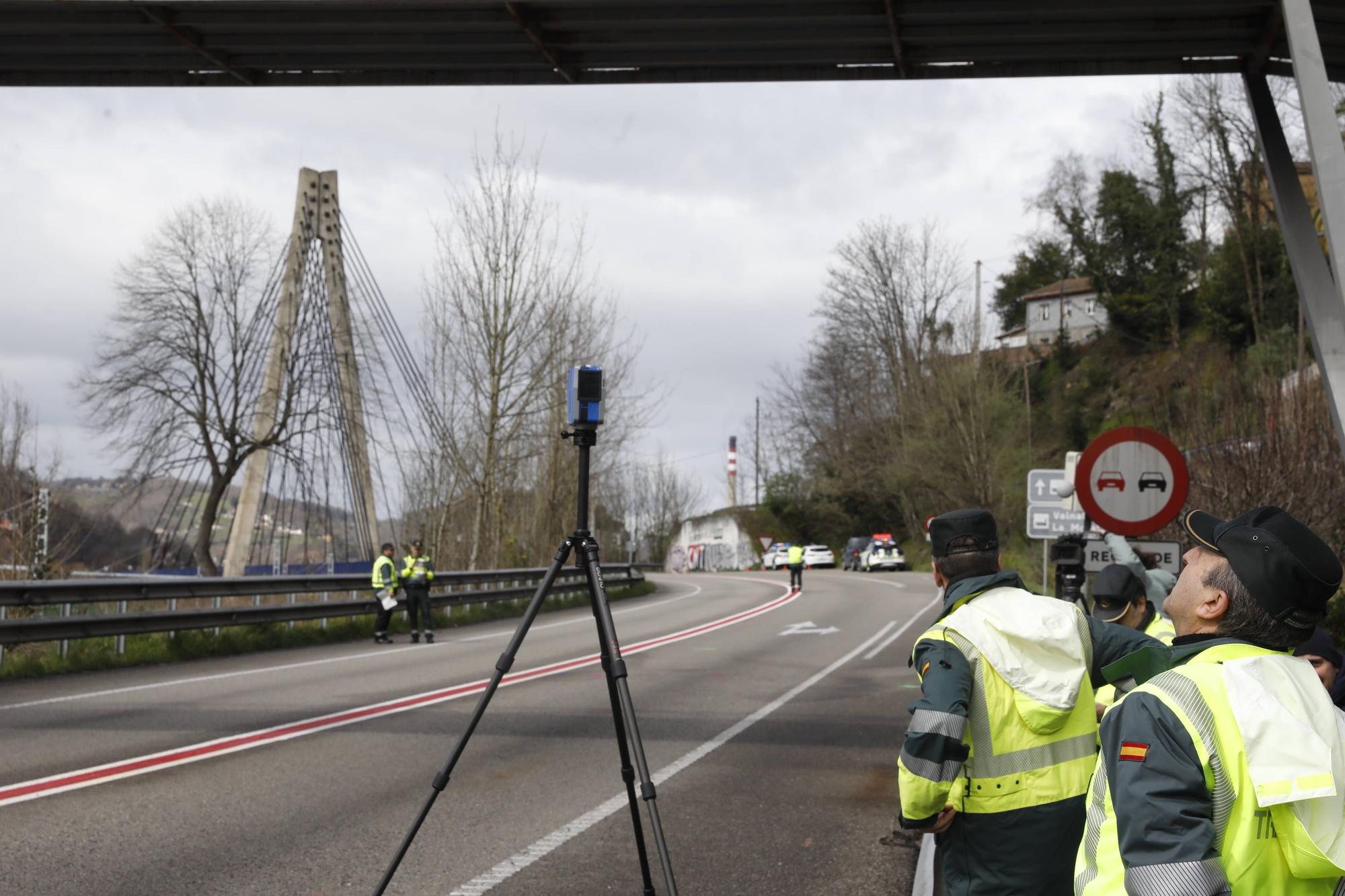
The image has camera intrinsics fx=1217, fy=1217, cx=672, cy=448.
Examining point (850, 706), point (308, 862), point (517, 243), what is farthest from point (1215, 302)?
point (308, 862)

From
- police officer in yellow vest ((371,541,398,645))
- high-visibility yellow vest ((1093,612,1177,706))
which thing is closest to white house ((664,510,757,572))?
police officer in yellow vest ((371,541,398,645))

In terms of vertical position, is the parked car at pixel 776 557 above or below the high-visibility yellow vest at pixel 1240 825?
above

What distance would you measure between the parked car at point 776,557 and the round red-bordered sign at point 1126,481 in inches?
2494

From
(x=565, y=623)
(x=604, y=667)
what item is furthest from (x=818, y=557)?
(x=604, y=667)

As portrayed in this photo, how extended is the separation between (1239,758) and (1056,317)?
3352 inches

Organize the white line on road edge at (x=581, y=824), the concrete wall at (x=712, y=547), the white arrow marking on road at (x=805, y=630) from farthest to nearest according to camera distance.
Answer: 1. the concrete wall at (x=712, y=547)
2. the white arrow marking on road at (x=805, y=630)
3. the white line on road edge at (x=581, y=824)

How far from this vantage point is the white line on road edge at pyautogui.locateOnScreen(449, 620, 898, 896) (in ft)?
19.1

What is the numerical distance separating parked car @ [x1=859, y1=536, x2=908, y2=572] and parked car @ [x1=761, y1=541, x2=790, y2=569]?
10.4 metres

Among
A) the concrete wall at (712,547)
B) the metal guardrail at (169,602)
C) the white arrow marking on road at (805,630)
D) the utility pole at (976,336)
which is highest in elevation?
the utility pole at (976,336)

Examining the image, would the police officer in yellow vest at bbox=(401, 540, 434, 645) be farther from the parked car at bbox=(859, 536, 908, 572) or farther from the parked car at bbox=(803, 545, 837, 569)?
the parked car at bbox=(803, 545, 837, 569)

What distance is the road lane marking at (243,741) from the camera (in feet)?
25.2

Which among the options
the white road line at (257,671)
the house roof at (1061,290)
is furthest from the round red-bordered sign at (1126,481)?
the house roof at (1061,290)

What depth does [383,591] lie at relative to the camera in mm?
19125

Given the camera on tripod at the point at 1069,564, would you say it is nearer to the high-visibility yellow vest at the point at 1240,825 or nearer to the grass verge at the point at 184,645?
the high-visibility yellow vest at the point at 1240,825
